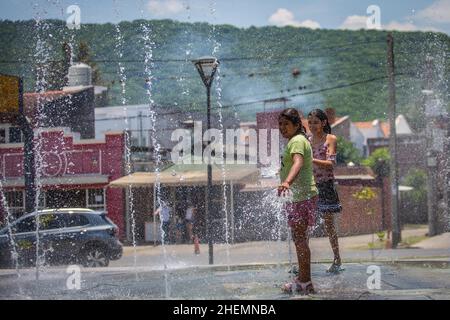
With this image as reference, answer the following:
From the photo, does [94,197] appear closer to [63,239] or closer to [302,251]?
[63,239]

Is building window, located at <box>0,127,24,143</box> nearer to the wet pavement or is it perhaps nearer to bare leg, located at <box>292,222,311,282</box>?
the wet pavement

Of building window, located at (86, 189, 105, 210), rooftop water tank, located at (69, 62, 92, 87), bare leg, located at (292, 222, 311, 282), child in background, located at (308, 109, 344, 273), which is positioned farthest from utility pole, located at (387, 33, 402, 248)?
bare leg, located at (292, 222, 311, 282)

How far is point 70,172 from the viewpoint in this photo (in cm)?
1738

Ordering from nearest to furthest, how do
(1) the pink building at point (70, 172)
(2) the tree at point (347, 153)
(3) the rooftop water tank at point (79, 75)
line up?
(1) the pink building at point (70, 172), (3) the rooftop water tank at point (79, 75), (2) the tree at point (347, 153)

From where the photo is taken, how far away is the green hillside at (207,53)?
16.8 m

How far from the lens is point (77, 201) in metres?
17.9

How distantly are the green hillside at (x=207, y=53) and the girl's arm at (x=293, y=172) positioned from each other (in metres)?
8.88

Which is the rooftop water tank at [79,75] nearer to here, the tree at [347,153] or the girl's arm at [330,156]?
the girl's arm at [330,156]

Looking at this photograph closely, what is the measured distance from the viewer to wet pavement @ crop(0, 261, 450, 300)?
4.66 m

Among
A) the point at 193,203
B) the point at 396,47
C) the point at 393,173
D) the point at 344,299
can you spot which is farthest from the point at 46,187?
the point at 344,299

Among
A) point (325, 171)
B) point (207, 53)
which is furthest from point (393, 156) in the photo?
point (325, 171)

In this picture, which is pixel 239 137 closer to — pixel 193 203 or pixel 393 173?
pixel 193 203

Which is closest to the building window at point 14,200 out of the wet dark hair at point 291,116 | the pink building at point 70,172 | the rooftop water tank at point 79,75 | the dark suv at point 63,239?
the pink building at point 70,172

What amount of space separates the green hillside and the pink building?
73.0 inches
